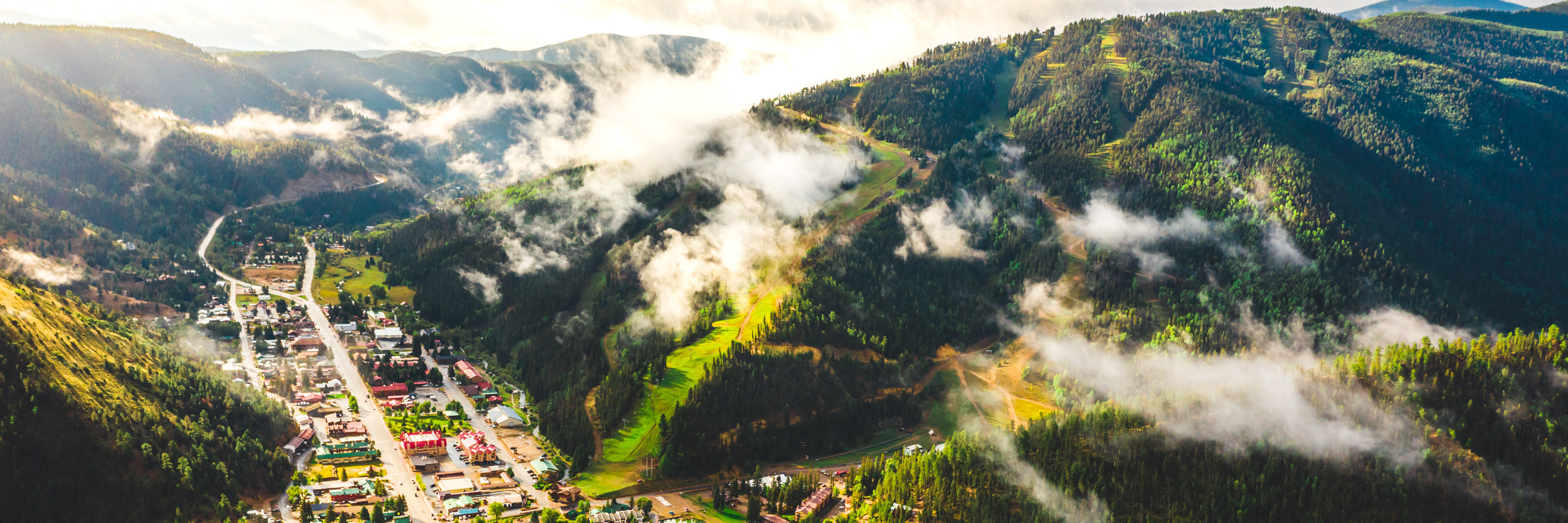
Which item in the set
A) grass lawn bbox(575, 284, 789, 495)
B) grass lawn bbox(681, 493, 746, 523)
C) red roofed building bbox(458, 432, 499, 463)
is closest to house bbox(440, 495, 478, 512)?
red roofed building bbox(458, 432, 499, 463)

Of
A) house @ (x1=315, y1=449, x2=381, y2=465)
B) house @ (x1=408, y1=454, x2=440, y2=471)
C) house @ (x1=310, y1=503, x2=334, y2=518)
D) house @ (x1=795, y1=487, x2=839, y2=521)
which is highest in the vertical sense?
house @ (x1=310, y1=503, x2=334, y2=518)

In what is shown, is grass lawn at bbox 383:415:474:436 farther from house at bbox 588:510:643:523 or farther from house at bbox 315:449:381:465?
house at bbox 588:510:643:523

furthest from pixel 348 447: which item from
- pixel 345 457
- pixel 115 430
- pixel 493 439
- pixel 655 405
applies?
pixel 655 405

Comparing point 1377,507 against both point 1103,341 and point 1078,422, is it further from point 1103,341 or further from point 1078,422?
point 1103,341

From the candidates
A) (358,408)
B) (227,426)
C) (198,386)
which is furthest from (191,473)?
(358,408)

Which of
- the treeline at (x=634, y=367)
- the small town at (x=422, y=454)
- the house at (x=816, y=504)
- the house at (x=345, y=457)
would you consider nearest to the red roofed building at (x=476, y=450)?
the small town at (x=422, y=454)

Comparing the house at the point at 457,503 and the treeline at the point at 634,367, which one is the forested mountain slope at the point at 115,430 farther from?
the treeline at the point at 634,367
